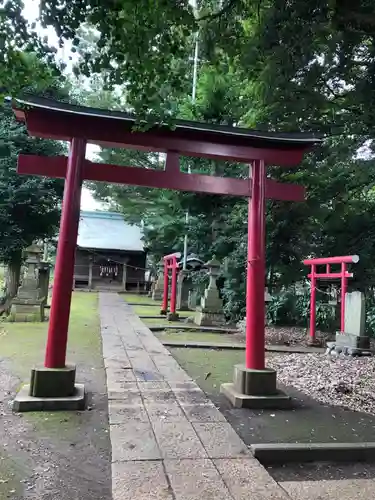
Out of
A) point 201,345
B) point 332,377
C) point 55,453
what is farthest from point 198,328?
point 55,453

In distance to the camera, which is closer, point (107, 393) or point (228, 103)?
point (107, 393)

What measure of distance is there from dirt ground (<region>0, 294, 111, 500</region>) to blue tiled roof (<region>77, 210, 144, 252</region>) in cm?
2208

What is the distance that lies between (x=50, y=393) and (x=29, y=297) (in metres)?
6.99

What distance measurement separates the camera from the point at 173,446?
3.34 m

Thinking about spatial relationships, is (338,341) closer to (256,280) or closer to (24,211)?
(256,280)

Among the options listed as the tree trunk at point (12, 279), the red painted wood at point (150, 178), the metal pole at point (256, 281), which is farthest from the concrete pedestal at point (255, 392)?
the tree trunk at point (12, 279)

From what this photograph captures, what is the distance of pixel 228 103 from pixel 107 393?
1096cm

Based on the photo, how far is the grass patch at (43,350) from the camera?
3875 mm

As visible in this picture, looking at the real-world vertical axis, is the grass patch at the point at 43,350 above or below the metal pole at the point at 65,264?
below

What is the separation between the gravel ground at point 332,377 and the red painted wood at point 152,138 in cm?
296

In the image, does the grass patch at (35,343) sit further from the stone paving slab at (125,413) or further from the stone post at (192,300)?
the stone post at (192,300)

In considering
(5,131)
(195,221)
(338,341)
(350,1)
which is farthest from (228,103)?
(350,1)

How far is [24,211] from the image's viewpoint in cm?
1188

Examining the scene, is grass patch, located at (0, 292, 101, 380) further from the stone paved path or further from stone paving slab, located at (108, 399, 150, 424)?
stone paving slab, located at (108, 399, 150, 424)
